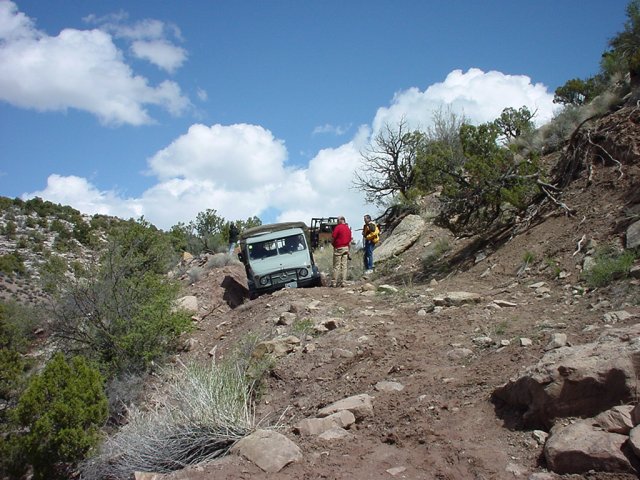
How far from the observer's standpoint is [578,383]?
4.03m

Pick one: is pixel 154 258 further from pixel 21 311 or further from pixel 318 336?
pixel 318 336

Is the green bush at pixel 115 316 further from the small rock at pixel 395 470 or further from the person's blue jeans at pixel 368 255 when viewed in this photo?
the small rock at pixel 395 470

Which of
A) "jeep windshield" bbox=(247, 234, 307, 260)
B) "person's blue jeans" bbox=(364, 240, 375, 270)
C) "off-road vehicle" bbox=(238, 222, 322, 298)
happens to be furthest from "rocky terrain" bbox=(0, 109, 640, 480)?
"jeep windshield" bbox=(247, 234, 307, 260)

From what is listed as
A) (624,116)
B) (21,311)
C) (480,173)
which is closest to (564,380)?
(480,173)

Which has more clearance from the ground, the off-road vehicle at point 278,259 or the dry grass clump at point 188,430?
the off-road vehicle at point 278,259

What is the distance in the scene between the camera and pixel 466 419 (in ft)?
15.0

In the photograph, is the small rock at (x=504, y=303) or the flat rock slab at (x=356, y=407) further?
the small rock at (x=504, y=303)

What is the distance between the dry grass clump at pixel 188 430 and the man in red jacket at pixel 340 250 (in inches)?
325

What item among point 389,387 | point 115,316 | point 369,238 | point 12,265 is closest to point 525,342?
point 389,387

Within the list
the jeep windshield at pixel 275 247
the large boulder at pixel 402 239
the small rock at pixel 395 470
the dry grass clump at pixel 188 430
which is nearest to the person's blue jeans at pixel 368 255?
the large boulder at pixel 402 239

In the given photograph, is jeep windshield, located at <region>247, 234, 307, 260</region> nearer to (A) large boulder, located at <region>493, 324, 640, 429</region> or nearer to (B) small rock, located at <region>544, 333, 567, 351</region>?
(B) small rock, located at <region>544, 333, 567, 351</region>

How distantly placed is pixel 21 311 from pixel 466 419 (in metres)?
13.9

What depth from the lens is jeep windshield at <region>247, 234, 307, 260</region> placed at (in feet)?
48.6

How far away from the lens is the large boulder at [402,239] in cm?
1631
